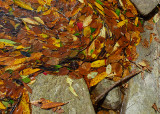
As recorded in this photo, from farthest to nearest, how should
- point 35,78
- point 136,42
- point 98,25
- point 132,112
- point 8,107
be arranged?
1. point 136,42
2. point 98,25
3. point 132,112
4. point 35,78
5. point 8,107

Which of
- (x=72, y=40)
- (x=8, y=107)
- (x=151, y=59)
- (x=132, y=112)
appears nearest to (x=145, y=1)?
(x=151, y=59)

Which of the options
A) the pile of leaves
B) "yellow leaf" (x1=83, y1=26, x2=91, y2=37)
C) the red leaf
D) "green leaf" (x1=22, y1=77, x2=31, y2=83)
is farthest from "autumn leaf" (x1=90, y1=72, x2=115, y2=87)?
"green leaf" (x1=22, y1=77, x2=31, y2=83)

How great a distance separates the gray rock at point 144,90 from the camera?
2.24 m

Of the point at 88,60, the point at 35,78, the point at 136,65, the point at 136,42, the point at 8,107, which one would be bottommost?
the point at 8,107

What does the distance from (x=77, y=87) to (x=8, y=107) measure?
2.53 feet

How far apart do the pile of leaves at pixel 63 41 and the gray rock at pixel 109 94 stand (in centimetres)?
8

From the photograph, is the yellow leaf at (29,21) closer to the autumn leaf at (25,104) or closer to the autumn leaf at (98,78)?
the autumn leaf at (25,104)

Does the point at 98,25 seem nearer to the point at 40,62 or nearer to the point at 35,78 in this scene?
the point at 40,62

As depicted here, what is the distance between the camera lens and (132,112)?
7.28ft

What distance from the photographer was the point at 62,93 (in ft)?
6.45

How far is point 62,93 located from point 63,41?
686mm

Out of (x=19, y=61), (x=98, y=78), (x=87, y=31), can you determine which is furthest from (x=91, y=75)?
(x=19, y=61)

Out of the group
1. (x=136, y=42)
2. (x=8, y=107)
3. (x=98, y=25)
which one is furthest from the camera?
(x=136, y=42)

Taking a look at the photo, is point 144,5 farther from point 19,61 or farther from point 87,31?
point 19,61
